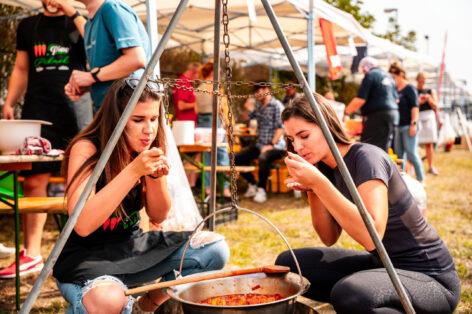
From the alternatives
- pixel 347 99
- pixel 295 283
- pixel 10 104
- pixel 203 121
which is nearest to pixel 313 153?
pixel 295 283

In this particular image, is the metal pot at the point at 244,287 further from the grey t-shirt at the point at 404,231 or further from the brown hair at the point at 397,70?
the brown hair at the point at 397,70

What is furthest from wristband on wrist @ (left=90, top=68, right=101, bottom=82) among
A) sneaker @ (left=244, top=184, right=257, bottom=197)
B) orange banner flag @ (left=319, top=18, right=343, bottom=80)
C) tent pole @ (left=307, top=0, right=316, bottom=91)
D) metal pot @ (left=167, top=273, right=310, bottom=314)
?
sneaker @ (left=244, top=184, right=257, bottom=197)

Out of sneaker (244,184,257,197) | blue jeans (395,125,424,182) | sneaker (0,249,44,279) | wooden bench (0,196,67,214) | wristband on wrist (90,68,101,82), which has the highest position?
wristband on wrist (90,68,101,82)

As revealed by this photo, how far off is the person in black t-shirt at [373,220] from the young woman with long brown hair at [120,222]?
557 mm

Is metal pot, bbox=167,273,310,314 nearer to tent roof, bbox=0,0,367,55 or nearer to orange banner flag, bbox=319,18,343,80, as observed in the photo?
tent roof, bbox=0,0,367,55

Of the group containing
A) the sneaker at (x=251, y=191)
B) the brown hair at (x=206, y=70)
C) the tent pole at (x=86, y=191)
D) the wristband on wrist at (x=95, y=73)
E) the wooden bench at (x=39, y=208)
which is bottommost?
the sneaker at (x=251, y=191)

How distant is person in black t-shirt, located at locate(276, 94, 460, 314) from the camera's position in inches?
73.9

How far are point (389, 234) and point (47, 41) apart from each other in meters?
2.60

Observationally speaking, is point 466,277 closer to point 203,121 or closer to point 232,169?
point 232,169

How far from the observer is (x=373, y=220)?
189 centimetres

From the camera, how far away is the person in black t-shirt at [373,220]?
6.16ft

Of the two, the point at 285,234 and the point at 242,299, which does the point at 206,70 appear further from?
the point at 242,299

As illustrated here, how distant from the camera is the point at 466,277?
11.6 feet

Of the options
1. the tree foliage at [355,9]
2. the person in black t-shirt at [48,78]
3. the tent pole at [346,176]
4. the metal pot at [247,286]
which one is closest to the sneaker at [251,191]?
the person in black t-shirt at [48,78]
